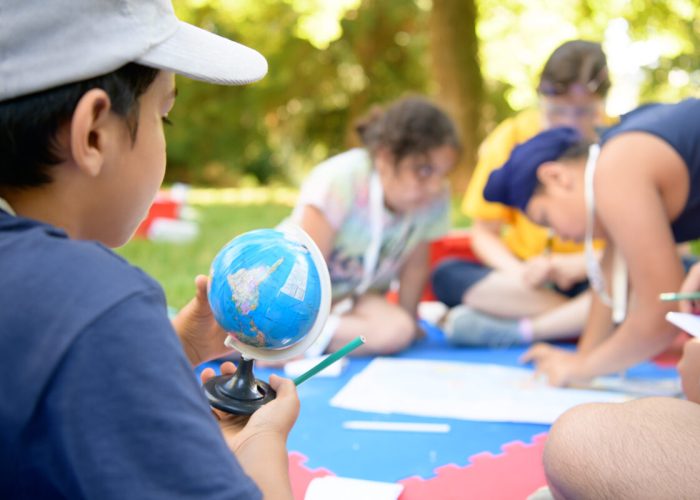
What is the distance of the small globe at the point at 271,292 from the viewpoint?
110cm

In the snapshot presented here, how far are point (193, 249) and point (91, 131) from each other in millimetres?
4426

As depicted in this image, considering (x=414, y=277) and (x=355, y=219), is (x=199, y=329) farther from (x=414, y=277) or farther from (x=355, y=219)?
(x=414, y=277)

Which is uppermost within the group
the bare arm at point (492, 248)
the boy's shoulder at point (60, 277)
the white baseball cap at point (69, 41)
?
the white baseball cap at point (69, 41)

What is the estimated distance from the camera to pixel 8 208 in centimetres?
86

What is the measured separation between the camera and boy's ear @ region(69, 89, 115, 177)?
0.84 metres

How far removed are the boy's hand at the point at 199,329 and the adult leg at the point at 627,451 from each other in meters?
0.63

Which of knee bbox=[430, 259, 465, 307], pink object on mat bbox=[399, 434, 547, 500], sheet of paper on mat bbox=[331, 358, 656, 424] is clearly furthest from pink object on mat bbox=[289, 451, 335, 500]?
knee bbox=[430, 259, 465, 307]

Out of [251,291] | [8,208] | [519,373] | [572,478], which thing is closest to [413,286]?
[519,373]

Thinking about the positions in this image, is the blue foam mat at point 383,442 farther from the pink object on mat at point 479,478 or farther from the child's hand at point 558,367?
the child's hand at point 558,367

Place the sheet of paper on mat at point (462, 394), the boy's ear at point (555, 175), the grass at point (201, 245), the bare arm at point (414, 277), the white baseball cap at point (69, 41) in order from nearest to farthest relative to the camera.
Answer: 1. the white baseball cap at point (69, 41)
2. the sheet of paper on mat at point (462, 394)
3. the boy's ear at point (555, 175)
4. the bare arm at point (414, 277)
5. the grass at point (201, 245)

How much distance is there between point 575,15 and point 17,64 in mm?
9917

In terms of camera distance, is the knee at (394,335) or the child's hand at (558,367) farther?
the knee at (394,335)

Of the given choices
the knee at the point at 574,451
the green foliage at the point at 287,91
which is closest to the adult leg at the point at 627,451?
the knee at the point at 574,451

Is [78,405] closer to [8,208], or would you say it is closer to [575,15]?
[8,208]
